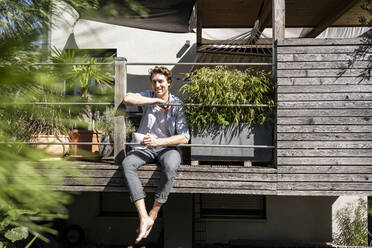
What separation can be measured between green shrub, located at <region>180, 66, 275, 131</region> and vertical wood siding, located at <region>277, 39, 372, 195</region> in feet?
0.63

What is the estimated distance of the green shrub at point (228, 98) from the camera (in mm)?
2922

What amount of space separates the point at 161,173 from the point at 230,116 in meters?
0.82

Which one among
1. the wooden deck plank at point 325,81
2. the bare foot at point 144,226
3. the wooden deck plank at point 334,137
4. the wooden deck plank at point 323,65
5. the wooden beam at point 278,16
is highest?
the wooden beam at point 278,16

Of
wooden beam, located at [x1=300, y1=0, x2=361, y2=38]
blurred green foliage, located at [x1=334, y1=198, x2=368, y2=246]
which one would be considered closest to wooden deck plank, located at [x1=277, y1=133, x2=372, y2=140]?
wooden beam, located at [x1=300, y1=0, x2=361, y2=38]

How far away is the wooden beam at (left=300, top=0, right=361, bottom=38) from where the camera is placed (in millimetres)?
4273

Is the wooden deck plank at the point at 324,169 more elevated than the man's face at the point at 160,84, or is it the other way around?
the man's face at the point at 160,84

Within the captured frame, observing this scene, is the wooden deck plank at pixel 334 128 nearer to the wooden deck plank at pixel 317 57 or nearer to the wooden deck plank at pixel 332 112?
the wooden deck plank at pixel 332 112

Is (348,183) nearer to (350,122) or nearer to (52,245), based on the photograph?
(350,122)

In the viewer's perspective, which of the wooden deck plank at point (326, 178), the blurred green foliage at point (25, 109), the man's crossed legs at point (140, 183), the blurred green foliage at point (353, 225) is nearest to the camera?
the blurred green foliage at point (25, 109)

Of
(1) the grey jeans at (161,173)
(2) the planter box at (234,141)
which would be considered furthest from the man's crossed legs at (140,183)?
(2) the planter box at (234,141)

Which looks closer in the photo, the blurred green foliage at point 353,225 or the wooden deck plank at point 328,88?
the wooden deck plank at point 328,88

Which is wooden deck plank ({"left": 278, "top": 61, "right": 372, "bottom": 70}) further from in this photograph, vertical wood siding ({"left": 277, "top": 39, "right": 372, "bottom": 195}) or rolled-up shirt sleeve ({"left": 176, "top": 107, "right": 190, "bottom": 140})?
rolled-up shirt sleeve ({"left": 176, "top": 107, "right": 190, "bottom": 140})

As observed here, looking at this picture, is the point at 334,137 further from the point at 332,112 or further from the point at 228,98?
the point at 228,98

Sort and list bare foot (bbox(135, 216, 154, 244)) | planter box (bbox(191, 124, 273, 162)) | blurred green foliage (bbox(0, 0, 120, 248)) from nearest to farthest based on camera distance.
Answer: blurred green foliage (bbox(0, 0, 120, 248))
bare foot (bbox(135, 216, 154, 244))
planter box (bbox(191, 124, 273, 162))
